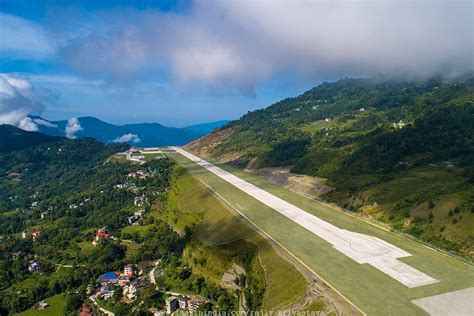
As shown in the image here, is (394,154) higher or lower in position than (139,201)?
higher

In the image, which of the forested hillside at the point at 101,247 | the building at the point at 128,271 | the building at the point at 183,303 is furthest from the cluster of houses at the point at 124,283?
the building at the point at 183,303

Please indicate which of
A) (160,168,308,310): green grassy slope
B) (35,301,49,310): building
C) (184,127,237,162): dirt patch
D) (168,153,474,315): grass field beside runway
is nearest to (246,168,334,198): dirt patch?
(168,153,474,315): grass field beside runway

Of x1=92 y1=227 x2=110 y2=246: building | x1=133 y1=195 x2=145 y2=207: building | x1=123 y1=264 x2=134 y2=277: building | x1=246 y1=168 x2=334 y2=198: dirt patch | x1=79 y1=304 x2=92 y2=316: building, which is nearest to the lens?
x1=79 y1=304 x2=92 y2=316: building

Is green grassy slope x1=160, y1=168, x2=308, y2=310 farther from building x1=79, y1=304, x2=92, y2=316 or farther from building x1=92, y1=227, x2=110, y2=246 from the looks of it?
building x1=79, y1=304, x2=92, y2=316

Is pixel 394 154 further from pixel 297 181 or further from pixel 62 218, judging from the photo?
pixel 62 218

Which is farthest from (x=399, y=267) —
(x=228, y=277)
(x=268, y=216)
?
(x=268, y=216)

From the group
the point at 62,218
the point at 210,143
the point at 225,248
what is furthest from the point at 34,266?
the point at 210,143

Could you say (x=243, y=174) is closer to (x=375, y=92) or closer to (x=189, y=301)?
(x=189, y=301)
